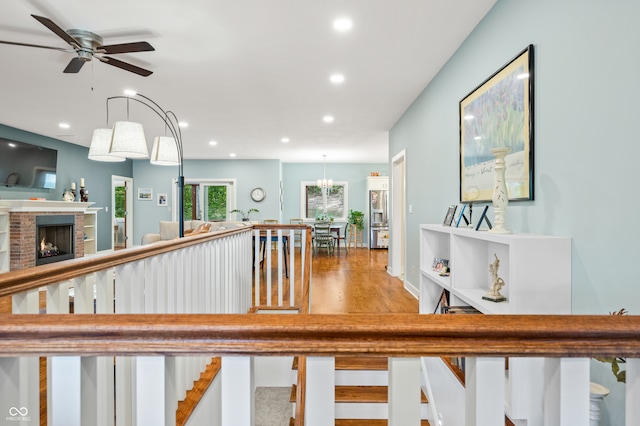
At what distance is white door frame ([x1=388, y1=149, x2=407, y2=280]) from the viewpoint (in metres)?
5.55

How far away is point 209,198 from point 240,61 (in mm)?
6844

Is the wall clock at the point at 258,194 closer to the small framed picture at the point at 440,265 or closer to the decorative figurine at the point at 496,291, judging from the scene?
the small framed picture at the point at 440,265

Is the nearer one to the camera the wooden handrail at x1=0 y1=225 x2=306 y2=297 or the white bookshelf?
the wooden handrail at x1=0 y1=225 x2=306 y2=297

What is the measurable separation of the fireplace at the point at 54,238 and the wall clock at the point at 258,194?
4.14m

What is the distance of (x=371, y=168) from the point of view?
10281 millimetres

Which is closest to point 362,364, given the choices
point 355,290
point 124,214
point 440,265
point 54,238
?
point 440,265

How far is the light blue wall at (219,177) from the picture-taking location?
9.45 m

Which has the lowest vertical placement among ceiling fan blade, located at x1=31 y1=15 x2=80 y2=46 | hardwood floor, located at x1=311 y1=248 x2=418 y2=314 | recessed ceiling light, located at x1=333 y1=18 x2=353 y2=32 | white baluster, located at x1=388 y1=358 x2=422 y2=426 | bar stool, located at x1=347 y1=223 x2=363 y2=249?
hardwood floor, located at x1=311 y1=248 x2=418 y2=314

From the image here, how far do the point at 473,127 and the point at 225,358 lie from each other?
8.66 feet

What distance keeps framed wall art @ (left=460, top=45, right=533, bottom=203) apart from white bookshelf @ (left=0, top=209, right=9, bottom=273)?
6.74 m

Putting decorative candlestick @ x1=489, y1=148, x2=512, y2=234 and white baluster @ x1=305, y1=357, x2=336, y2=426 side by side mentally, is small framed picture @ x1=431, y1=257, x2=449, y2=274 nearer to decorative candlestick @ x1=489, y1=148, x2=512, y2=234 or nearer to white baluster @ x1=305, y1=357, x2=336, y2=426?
decorative candlestick @ x1=489, y1=148, x2=512, y2=234

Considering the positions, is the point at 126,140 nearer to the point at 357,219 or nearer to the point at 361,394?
the point at 361,394

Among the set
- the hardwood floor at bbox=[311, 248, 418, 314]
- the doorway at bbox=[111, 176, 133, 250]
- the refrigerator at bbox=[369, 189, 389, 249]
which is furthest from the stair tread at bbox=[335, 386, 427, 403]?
the doorway at bbox=[111, 176, 133, 250]

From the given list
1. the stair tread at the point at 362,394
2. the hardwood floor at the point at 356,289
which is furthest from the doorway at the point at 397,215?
the stair tread at the point at 362,394
